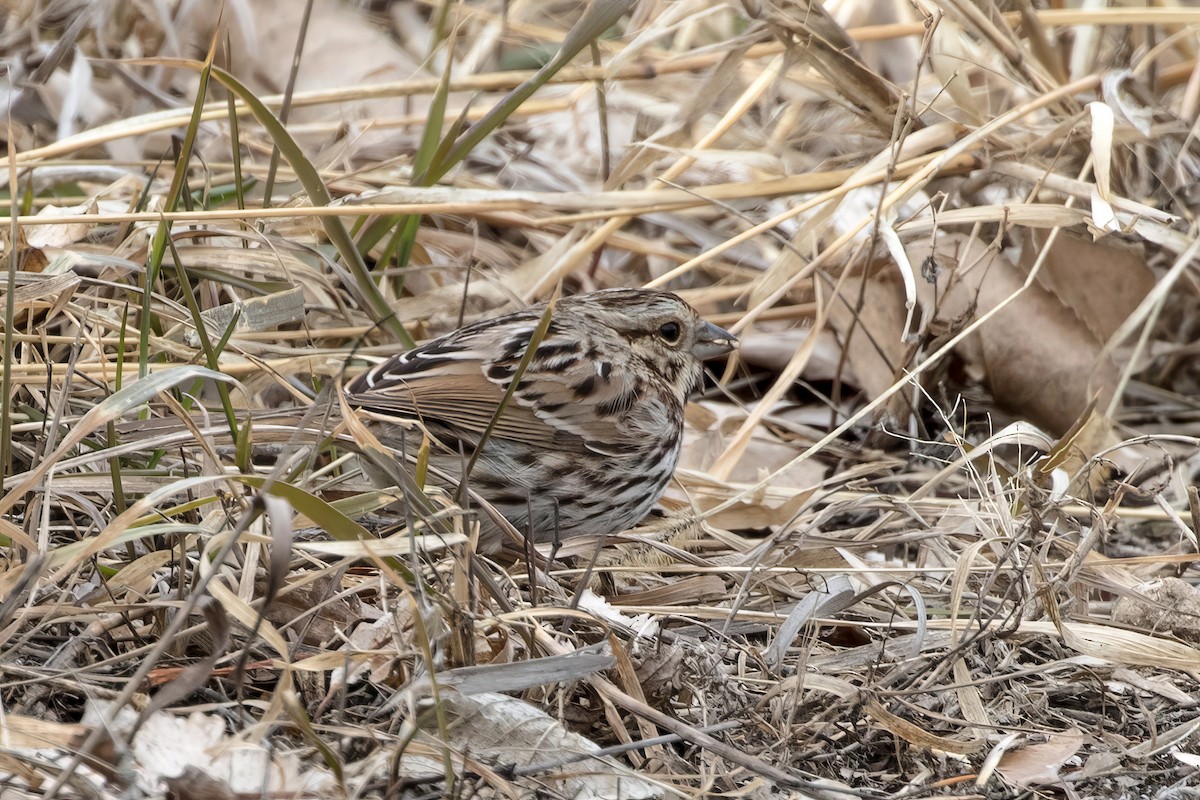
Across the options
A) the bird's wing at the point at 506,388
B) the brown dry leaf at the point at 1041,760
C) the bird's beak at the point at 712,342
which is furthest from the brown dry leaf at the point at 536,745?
the bird's beak at the point at 712,342

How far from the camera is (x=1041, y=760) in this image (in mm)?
2195

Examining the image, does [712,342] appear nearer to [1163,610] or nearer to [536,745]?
[1163,610]

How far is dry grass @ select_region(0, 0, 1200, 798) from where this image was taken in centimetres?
202

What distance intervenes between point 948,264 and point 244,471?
2.22m

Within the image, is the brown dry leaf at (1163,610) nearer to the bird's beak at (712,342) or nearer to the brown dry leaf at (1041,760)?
the brown dry leaf at (1041,760)

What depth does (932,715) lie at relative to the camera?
2275mm

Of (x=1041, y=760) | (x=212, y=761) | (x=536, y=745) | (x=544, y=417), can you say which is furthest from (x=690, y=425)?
(x=212, y=761)

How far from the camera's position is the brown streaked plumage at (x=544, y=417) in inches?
121

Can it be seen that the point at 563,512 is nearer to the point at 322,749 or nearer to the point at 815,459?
the point at 815,459

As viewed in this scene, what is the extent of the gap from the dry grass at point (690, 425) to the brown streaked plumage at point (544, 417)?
0.56 ft

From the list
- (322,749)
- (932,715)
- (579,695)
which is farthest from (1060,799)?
(322,749)

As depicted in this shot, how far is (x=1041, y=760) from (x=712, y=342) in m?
1.66

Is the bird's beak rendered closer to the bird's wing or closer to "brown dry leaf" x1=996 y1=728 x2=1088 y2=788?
the bird's wing

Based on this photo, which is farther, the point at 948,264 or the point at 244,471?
the point at 948,264
